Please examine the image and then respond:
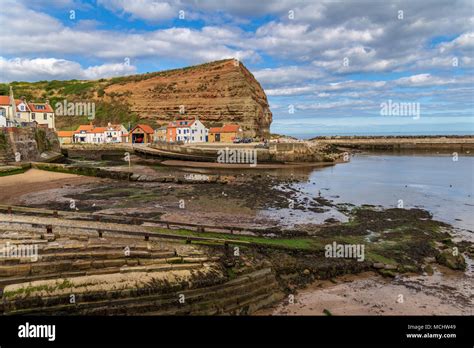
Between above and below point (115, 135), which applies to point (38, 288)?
below

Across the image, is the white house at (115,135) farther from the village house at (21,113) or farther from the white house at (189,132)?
the white house at (189,132)

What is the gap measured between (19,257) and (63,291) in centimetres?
230

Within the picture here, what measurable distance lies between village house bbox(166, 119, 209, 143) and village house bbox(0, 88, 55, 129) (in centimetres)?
2335

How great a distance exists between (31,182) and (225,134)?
46.4 m

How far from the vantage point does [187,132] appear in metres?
74.5

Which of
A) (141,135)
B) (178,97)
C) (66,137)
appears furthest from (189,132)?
(66,137)

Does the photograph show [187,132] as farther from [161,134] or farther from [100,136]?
[100,136]

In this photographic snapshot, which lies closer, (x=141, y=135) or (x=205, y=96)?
(x=141, y=135)

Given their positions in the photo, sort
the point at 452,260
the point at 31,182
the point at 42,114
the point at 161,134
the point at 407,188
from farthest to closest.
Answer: the point at 161,134
the point at 42,114
the point at 407,188
the point at 31,182
the point at 452,260

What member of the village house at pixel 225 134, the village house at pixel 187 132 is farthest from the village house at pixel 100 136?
the village house at pixel 225 134

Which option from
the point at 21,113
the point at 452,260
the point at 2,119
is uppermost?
the point at 21,113

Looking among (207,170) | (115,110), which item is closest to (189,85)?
(115,110)

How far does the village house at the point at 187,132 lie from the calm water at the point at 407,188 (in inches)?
1333

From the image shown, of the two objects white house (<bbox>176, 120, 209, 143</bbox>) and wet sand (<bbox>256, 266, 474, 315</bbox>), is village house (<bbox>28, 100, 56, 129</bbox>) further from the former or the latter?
wet sand (<bbox>256, 266, 474, 315</bbox>)
